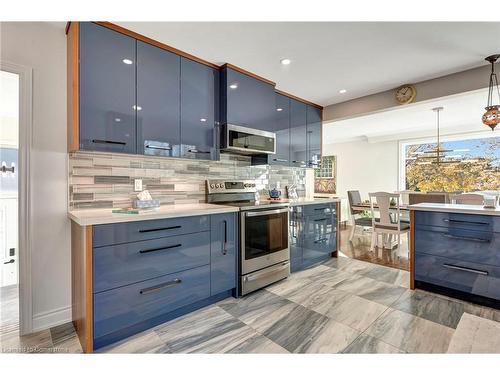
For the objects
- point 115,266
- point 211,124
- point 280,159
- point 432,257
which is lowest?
point 432,257

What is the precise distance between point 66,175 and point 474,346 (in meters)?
2.63

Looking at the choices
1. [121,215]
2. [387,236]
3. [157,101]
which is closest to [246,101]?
[157,101]

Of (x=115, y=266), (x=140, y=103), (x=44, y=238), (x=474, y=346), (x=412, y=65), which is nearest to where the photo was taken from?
(x=474, y=346)

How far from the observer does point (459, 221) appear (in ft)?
7.51

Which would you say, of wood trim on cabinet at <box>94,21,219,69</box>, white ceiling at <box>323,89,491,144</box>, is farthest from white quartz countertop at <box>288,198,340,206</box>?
wood trim on cabinet at <box>94,21,219,69</box>

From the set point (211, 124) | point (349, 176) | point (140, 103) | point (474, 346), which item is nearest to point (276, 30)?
point (211, 124)

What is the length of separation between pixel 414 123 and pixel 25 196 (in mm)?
6511

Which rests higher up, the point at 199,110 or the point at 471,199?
the point at 199,110

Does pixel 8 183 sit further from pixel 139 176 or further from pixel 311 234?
pixel 311 234

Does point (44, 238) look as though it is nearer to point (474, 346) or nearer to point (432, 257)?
point (474, 346)

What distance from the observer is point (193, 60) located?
2359mm

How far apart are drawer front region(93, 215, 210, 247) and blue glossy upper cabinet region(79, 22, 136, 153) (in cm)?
63

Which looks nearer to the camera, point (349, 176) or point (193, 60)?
point (193, 60)

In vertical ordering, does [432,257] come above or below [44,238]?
below
